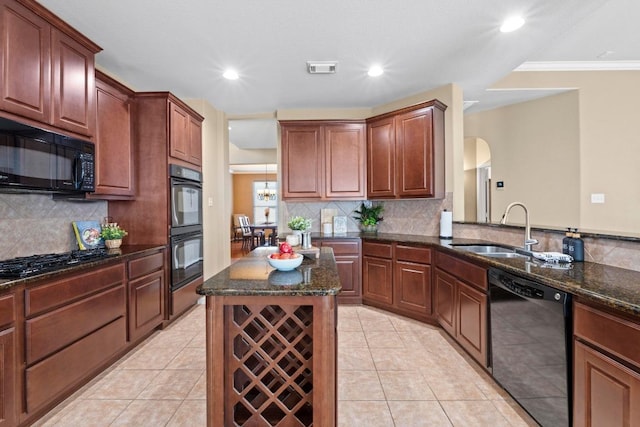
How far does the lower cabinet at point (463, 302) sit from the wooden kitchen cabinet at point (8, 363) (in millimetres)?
2891

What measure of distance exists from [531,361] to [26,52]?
359 centimetres

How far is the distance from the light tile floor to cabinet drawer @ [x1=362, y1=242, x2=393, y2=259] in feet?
3.04

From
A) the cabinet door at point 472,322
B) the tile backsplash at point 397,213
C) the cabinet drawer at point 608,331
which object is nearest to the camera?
the cabinet drawer at point 608,331

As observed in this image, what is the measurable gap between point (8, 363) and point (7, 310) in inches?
10.8

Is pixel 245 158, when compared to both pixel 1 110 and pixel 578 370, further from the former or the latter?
pixel 578 370

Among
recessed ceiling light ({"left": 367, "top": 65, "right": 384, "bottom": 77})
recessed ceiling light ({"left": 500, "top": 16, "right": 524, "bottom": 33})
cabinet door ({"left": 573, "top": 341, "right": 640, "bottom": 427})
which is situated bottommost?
cabinet door ({"left": 573, "top": 341, "right": 640, "bottom": 427})

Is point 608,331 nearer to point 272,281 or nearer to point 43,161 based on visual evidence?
point 272,281

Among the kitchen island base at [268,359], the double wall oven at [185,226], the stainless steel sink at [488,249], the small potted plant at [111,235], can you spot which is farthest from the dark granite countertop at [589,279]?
the small potted plant at [111,235]

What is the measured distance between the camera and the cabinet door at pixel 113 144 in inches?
101

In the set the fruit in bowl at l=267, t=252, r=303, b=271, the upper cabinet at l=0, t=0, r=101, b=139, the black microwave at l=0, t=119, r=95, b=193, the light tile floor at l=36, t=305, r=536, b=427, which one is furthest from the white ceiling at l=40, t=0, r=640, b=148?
the light tile floor at l=36, t=305, r=536, b=427

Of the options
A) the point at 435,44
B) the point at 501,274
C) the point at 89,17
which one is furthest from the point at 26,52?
the point at 501,274

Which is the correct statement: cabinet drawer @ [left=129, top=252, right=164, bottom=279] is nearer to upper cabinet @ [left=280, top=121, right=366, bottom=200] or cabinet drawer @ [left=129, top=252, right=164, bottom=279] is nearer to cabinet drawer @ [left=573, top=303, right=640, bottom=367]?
upper cabinet @ [left=280, top=121, right=366, bottom=200]

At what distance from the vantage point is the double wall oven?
10.2 feet

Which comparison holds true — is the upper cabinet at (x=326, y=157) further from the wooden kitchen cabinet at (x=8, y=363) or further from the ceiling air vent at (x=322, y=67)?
the wooden kitchen cabinet at (x=8, y=363)
